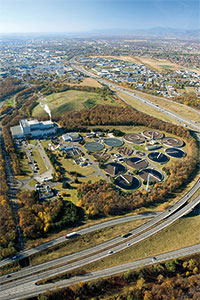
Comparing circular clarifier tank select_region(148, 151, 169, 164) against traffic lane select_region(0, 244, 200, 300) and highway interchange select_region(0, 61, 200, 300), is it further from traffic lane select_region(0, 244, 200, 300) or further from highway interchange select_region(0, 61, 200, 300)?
traffic lane select_region(0, 244, 200, 300)

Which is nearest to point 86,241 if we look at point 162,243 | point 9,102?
point 162,243

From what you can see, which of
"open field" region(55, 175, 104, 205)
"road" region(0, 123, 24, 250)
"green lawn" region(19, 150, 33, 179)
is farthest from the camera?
Result: "green lawn" region(19, 150, 33, 179)

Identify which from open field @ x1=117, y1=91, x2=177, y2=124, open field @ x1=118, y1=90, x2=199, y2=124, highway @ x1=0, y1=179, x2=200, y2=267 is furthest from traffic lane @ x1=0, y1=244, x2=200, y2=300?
open field @ x1=118, y1=90, x2=199, y2=124

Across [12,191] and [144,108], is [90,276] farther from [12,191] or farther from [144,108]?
[144,108]

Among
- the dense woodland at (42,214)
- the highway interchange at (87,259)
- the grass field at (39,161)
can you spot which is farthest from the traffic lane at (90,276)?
the grass field at (39,161)

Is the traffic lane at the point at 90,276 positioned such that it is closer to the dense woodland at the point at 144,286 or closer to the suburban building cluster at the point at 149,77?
the dense woodland at the point at 144,286
